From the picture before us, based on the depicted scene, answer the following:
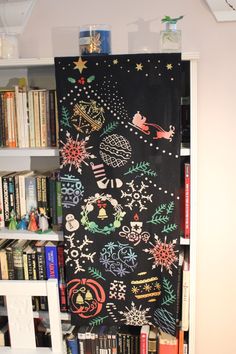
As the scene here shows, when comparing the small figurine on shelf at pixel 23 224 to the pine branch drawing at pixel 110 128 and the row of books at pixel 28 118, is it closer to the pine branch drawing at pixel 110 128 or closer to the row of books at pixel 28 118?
the row of books at pixel 28 118

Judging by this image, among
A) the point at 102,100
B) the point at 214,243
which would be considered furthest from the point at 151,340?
the point at 102,100

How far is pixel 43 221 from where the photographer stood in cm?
175

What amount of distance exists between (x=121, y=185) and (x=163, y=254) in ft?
1.09

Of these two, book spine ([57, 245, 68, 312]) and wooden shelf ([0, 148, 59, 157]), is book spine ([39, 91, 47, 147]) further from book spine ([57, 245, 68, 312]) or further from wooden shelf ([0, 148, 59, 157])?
book spine ([57, 245, 68, 312])

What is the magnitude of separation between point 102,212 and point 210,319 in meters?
0.82

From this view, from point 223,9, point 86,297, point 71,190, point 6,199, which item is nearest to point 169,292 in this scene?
point 86,297

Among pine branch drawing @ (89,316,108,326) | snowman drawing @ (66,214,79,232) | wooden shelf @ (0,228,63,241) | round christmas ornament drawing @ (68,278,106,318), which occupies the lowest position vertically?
pine branch drawing @ (89,316,108,326)

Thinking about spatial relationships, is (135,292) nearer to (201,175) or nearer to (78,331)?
(78,331)

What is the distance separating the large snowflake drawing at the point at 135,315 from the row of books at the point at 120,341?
0.36 ft

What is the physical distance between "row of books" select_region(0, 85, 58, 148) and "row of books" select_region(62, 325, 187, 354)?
0.89 meters

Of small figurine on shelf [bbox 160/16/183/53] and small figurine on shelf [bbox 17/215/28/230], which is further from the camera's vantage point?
small figurine on shelf [bbox 17/215/28/230]

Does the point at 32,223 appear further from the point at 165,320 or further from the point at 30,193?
the point at 165,320

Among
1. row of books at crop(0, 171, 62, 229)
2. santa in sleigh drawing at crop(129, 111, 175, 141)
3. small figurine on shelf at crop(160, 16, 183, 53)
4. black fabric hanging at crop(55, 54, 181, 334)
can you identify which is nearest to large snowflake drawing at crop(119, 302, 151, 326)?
black fabric hanging at crop(55, 54, 181, 334)

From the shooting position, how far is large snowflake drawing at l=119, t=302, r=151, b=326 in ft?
5.61
